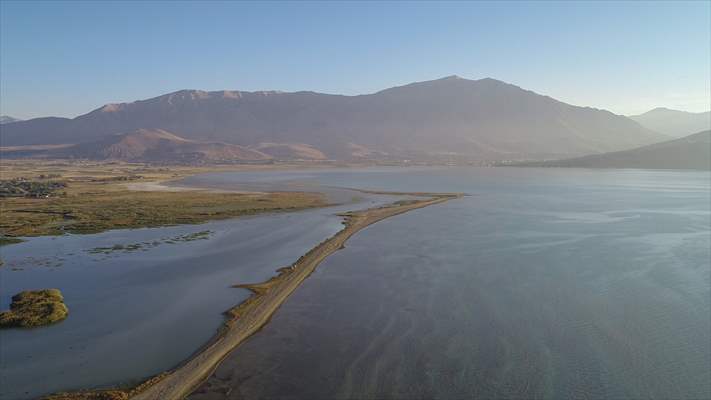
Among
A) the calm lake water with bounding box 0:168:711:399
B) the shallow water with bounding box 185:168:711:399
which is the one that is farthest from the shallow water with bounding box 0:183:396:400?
the shallow water with bounding box 185:168:711:399

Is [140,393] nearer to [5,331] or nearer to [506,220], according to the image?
[5,331]

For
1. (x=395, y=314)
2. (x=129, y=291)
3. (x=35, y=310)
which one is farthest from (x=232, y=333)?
(x=35, y=310)

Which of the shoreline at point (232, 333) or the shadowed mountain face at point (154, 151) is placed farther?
the shadowed mountain face at point (154, 151)

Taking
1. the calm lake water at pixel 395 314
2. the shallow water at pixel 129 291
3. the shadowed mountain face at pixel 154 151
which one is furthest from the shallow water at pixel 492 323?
the shadowed mountain face at pixel 154 151

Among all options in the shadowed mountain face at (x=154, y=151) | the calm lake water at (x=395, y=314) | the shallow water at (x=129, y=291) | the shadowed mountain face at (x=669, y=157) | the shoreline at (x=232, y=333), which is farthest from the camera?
the shadowed mountain face at (x=154, y=151)

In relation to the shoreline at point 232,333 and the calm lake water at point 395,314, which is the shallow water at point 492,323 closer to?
the calm lake water at point 395,314

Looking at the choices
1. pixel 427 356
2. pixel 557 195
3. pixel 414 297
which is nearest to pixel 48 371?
pixel 427 356

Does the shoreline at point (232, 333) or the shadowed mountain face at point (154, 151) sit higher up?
the shadowed mountain face at point (154, 151)

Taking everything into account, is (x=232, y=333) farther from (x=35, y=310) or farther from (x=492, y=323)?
(x=492, y=323)
